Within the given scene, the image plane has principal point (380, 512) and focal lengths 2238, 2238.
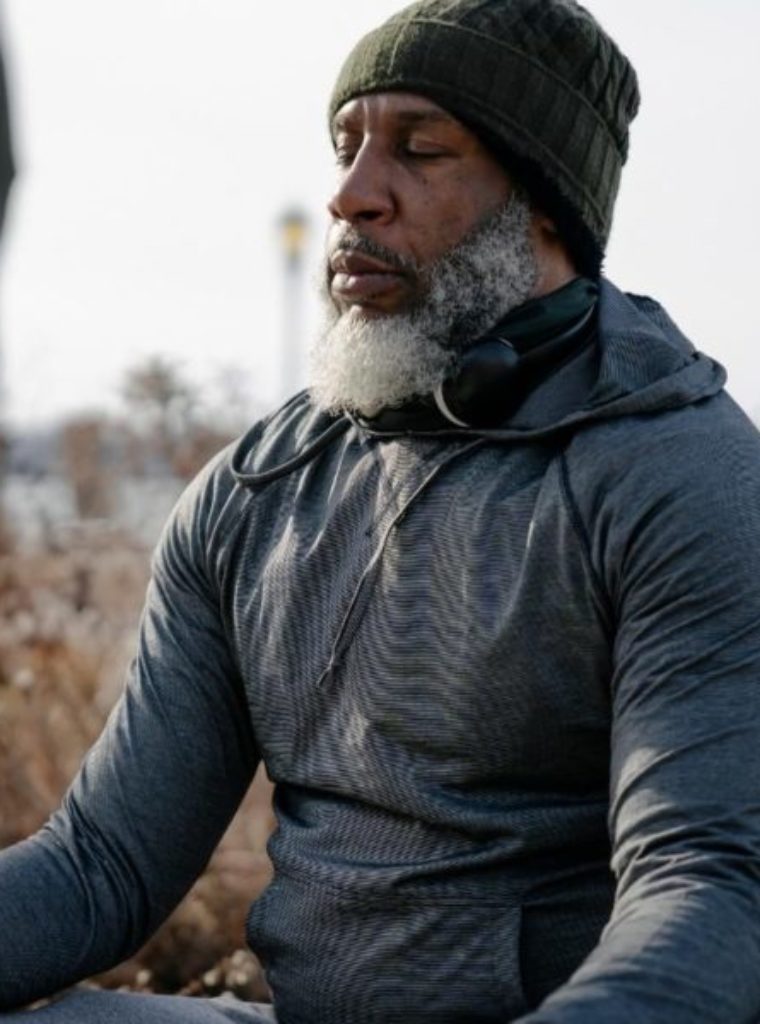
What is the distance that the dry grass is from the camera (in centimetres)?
510

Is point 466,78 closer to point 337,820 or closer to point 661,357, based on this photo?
point 661,357

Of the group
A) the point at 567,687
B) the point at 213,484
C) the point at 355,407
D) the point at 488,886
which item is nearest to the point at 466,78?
the point at 355,407

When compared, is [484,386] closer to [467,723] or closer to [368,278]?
[368,278]

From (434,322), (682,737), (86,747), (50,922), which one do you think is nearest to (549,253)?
(434,322)

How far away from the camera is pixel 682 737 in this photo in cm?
267

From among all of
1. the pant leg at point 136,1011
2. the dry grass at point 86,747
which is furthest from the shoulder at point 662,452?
the dry grass at point 86,747

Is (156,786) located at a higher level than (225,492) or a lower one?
lower

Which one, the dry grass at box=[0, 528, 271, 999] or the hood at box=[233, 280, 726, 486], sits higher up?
the hood at box=[233, 280, 726, 486]

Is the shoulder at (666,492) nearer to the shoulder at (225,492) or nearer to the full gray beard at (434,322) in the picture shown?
the full gray beard at (434,322)

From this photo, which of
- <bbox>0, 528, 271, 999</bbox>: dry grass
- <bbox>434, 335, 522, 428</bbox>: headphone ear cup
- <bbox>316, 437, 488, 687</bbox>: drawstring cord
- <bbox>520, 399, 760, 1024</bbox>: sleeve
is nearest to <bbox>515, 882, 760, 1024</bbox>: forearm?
<bbox>520, 399, 760, 1024</bbox>: sleeve

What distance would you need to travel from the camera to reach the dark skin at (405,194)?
3.20 metres

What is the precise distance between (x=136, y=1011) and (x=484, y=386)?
3.33 feet

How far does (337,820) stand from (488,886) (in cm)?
26

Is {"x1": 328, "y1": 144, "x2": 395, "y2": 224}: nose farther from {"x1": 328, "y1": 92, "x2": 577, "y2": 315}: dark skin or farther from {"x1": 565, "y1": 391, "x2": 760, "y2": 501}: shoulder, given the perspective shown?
{"x1": 565, "y1": 391, "x2": 760, "y2": 501}: shoulder
